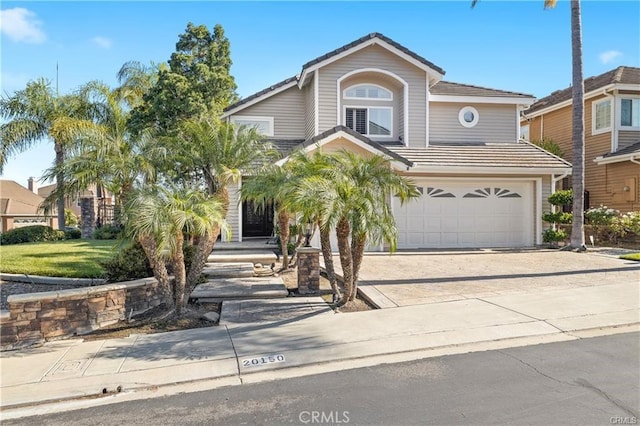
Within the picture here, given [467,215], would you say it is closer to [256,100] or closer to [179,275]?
[256,100]

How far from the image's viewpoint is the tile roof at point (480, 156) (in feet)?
50.3

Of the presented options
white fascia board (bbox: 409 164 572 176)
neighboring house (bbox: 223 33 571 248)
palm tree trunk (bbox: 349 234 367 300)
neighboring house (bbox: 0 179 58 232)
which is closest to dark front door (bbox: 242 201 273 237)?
neighboring house (bbox: 223 33 571 248)

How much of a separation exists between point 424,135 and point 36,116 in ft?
56.3

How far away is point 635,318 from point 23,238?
18.9 meters

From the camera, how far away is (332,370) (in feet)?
16.5

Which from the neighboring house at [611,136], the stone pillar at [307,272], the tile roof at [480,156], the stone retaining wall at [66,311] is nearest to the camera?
the stone retaining wall at [66,311]

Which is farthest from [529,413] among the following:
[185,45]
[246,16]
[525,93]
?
[185,45]

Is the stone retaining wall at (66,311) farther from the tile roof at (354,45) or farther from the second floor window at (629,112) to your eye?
the second floor window at (629,112)

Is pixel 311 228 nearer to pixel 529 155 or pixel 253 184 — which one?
pixel 253 184

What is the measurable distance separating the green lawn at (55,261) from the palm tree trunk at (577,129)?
1490cm

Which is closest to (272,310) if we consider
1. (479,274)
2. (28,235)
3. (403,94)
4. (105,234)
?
(479,274)

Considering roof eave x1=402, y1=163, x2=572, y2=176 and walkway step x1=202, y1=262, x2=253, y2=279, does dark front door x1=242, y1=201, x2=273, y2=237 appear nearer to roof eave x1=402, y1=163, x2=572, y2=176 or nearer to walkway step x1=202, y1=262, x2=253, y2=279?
walkway step x1=202, y1=262, x2=253, y2=279

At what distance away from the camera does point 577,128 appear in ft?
48.6

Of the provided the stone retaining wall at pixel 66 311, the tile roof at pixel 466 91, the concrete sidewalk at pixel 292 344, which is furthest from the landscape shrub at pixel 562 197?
the stone retaining wall at pixel 66 311
